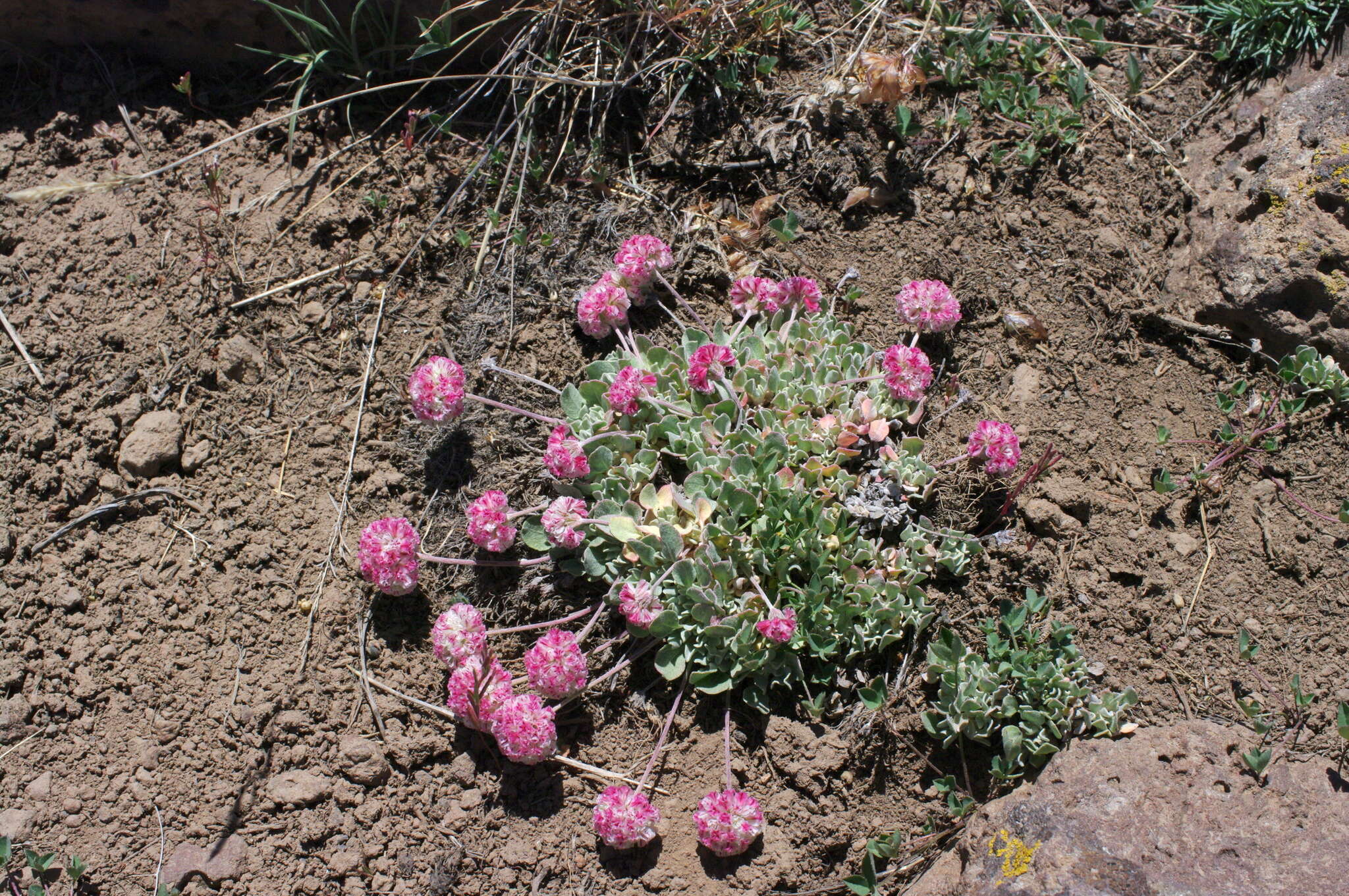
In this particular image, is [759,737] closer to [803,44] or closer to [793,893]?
[793,893]

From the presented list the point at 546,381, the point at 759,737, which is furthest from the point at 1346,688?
the point at 546,381

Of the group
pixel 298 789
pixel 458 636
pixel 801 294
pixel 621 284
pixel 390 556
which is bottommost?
pixel 298 789

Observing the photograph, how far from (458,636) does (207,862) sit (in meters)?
1.00

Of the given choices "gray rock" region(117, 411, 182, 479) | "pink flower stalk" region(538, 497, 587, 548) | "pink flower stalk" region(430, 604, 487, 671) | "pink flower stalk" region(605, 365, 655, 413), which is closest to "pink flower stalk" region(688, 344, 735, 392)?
"pink flower stalk" region(605, 365, 655, 413)

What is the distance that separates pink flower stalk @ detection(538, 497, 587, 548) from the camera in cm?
279

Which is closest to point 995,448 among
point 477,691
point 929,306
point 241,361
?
point 929,306

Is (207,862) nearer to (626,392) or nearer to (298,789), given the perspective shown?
(298,789)

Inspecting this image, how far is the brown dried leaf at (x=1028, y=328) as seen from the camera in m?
3.19

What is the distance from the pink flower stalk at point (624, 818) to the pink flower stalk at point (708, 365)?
1.31m

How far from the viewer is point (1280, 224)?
3064 millimetres

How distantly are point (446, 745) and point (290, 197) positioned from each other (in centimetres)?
226

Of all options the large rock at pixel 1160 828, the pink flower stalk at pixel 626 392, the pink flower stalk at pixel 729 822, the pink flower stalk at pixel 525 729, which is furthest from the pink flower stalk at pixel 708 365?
the large rock at pixel 1160 828

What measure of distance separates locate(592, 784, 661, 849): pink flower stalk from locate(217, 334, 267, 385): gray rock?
199 cm

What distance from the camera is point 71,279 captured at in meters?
3.32
